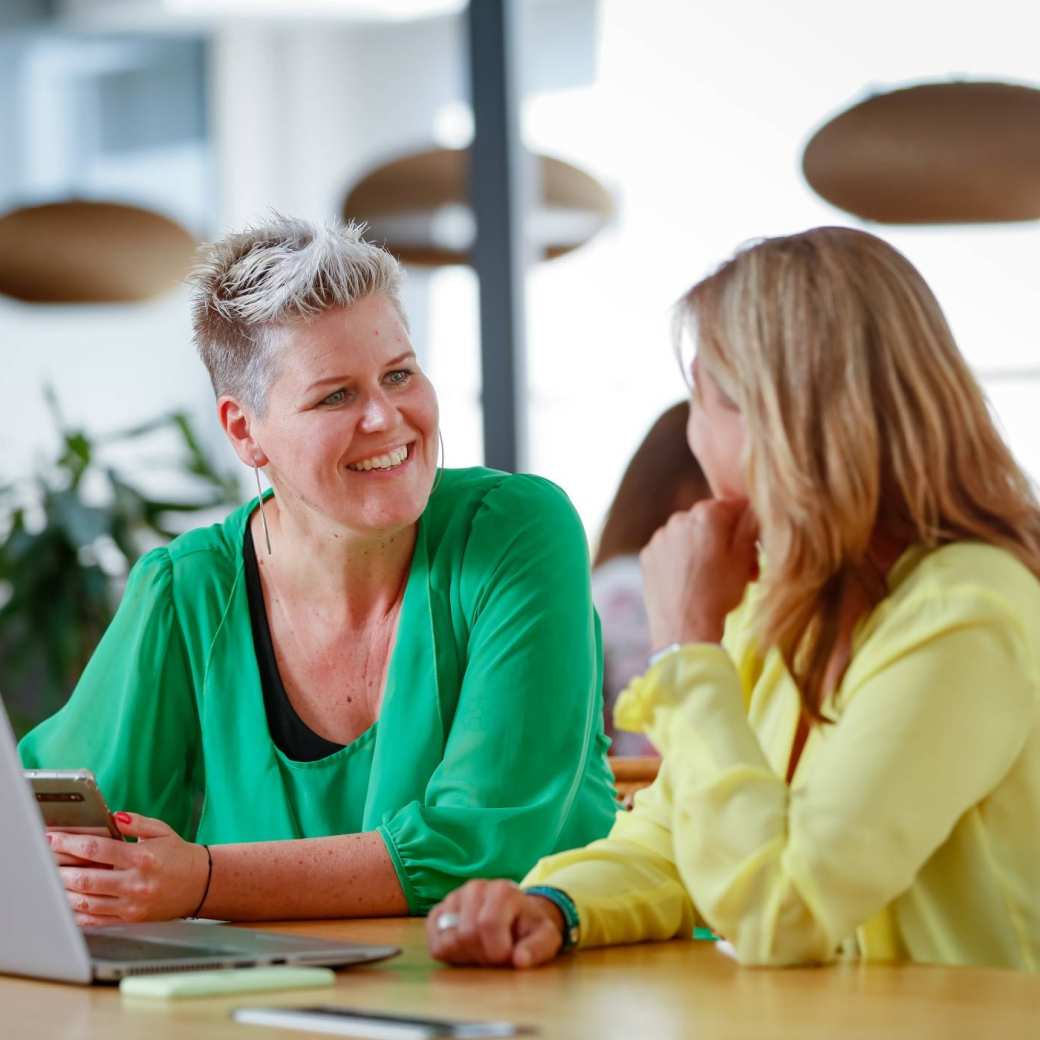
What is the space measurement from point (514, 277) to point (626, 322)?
34 centimetres

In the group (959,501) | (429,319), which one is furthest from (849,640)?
(429,319)

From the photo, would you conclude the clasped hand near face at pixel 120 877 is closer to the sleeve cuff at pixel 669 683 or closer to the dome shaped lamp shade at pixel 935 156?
the sleeve cuff at pixel 669 683

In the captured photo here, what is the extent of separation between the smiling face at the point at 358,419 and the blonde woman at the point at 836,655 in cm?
54

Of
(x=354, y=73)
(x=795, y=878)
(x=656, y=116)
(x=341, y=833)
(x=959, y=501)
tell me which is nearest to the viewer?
(x=795, y=878)

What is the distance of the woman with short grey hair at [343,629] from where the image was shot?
5.77ft

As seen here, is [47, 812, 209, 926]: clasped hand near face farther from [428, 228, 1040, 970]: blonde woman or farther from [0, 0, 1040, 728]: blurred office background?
[0, 0, 1040, 728]: blurred office background

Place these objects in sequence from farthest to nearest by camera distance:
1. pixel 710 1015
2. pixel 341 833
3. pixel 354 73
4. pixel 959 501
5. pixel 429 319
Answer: pixel 354 73
pixel 429 319
pixel 341 833
pixel 959 501
pixel 710 1015

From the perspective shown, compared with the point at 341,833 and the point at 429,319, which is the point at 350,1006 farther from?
the point at 429,319

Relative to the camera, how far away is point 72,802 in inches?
59.7

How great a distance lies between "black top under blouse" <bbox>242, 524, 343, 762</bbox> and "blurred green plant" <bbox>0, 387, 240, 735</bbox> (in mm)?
2663

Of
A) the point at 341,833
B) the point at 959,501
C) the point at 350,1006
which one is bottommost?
the point at 341,833

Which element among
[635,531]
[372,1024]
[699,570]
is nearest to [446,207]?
[635,531]

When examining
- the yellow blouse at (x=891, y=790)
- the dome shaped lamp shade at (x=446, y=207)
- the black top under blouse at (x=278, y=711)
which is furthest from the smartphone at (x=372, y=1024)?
the dome shaped lamp shade at (x=446, y=207)

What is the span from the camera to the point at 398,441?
6.20 feet
